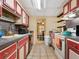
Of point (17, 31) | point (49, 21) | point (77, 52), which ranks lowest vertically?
point (77, 52)

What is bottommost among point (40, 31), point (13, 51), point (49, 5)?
point (13, 51)

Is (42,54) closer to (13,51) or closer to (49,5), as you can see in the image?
(49,5)

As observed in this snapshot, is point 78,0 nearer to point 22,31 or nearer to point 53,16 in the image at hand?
point 22,31

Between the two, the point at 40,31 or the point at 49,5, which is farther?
the point at 40,31

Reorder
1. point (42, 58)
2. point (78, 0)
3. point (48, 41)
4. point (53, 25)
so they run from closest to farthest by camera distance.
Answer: point (78, 0) → point (42, 58) → point (48, 41) → point (53, 25)

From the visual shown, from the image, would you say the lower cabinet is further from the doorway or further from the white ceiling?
the doorway

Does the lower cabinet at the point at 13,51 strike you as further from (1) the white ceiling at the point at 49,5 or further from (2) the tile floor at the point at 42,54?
(1) the white ceiling at the point at 49,5

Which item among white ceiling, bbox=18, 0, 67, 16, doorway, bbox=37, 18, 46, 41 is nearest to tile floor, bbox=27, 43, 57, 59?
white ceiling, bbox=18, 0, 67, 16

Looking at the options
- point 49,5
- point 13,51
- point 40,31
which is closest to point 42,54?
point 49,5

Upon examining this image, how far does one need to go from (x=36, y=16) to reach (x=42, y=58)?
6.19m

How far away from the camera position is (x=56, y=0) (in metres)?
5.54

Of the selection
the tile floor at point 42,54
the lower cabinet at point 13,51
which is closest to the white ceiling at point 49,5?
the tile floor at point 42,54

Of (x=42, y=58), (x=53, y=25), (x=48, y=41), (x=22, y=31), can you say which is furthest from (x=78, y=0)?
(x=53, y=25)

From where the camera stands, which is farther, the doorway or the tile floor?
the doorway
